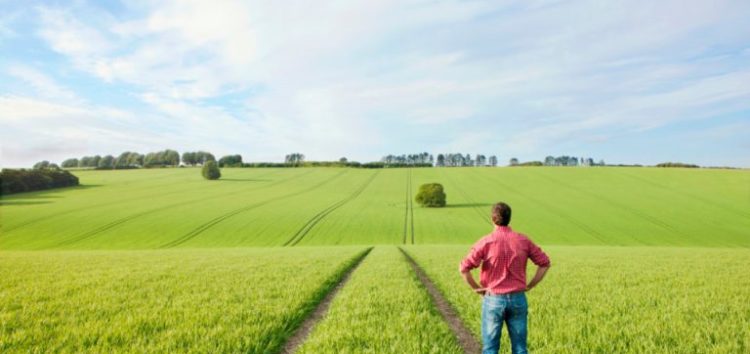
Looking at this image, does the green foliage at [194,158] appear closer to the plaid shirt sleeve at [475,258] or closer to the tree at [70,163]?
the tree at [70,163]

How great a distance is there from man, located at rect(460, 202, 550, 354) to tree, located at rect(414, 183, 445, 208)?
67.4 meters

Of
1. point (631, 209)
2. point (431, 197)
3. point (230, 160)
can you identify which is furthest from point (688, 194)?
point (230, 160)

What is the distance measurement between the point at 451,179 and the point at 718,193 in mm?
59778

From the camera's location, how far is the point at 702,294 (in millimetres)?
12305

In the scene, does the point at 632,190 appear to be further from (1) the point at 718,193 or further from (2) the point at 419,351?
(2) the point at 419,351

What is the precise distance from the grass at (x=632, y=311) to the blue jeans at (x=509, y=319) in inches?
79.2

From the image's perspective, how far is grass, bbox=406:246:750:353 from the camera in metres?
7.80

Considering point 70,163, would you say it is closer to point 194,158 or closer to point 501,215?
point 194,158

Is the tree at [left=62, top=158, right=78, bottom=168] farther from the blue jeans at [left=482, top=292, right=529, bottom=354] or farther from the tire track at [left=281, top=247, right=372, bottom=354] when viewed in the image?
the blue jeans at [left=482, top=292, right=529, bottom=354]

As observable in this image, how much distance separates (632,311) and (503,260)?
Result: 271 inches

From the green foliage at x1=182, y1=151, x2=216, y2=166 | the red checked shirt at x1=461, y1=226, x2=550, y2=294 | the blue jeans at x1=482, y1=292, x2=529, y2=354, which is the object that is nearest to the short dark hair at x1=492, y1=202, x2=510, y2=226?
the red checked shirt at x1=461, y1=226, x2=550, y2=294

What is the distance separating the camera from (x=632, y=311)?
33.6 feet

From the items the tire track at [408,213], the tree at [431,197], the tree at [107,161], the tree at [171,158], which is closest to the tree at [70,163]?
the tree at [107,161]

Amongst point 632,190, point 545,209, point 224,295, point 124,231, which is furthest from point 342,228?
point 632,190
